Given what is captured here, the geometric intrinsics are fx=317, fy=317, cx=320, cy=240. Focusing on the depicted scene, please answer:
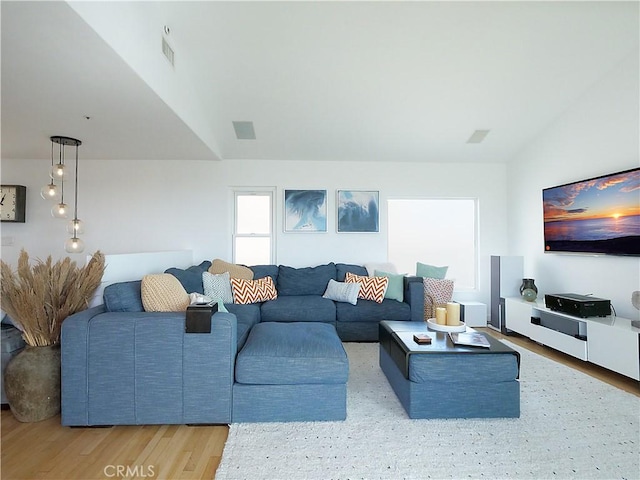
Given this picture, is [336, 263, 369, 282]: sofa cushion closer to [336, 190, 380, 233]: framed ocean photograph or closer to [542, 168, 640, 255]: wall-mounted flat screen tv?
[336, 190, 380, 233]: framed ocean photograph

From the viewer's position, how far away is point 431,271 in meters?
4.36

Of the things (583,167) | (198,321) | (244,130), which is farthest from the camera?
(244,130)

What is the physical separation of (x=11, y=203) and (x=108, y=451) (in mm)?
4250

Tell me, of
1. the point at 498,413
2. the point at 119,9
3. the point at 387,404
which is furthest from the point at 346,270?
the point at 119,9

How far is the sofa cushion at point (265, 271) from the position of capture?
4.13 meters

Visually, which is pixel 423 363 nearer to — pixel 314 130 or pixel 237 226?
pixel 314 130

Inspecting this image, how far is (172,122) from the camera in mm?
3074

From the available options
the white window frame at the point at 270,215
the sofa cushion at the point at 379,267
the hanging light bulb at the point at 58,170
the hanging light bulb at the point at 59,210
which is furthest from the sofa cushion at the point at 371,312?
the hanging light bulb at the point at 58,170

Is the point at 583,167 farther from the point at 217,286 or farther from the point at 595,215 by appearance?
the point at 217,286

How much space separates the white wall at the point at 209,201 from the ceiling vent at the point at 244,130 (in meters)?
0.56

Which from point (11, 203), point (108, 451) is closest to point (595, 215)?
point (108, 451)

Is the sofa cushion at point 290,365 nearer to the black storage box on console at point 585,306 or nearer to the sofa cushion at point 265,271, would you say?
the sofa cushion at point 265,271

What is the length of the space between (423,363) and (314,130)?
3.03m

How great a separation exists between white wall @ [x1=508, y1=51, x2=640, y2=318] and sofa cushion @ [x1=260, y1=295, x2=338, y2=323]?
2.74 meters
